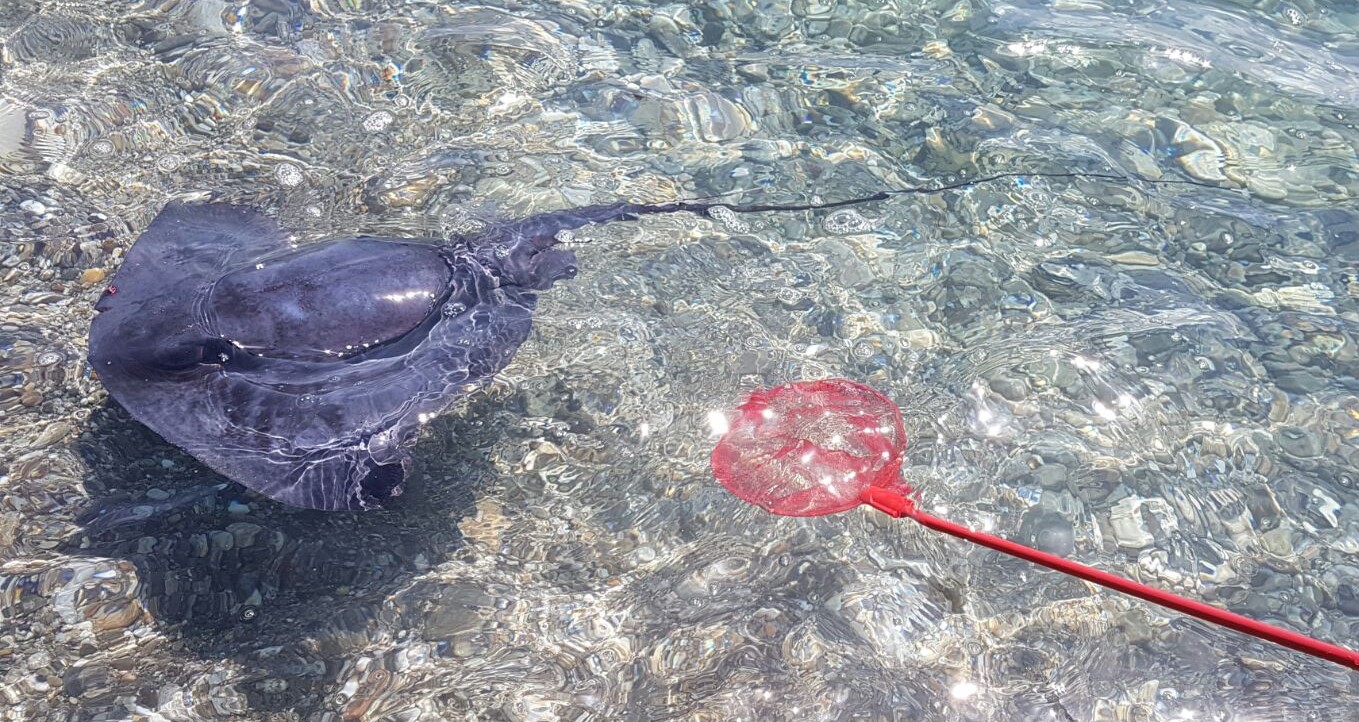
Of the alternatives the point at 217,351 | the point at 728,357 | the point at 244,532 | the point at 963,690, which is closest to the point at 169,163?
the point at 217,351

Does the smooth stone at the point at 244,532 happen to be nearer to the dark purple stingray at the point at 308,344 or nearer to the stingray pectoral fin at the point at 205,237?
the dark purple stingray at the point at 308,344

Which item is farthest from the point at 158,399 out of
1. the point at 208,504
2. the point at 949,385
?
the point at 949,385

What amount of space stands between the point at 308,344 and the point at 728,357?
2.04 metres

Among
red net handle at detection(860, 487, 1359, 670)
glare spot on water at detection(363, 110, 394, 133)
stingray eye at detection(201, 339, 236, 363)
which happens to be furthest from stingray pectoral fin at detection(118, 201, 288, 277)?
red net handle at detection(860, 487, 1359, 670)

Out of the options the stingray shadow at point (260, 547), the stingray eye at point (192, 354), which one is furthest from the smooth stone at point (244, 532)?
the stingray eye at point (192, 354)

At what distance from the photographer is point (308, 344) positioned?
398cm

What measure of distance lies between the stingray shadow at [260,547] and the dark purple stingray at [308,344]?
44 cm

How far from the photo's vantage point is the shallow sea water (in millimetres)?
3561

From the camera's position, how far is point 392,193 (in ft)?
17.9

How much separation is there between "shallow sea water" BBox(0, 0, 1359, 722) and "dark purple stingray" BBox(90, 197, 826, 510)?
399 millimetres

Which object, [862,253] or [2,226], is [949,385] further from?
[2,226]

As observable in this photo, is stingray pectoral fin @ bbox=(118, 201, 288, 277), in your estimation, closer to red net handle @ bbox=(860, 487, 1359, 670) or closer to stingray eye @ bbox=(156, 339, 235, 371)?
stingray eye @ bbox=(156, 339, 235, 371)

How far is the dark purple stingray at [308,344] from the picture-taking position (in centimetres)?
360

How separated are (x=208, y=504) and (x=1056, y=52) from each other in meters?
6.27
